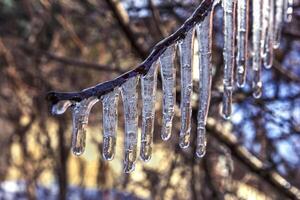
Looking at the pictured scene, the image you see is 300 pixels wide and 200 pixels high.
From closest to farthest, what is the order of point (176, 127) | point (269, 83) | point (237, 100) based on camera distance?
1. point (237, 100)
2. point (269, 83)
3. point (176, 127)

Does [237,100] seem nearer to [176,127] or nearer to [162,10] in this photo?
[162,10]

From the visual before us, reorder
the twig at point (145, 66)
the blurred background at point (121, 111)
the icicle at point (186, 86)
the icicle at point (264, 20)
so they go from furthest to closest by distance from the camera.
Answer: the blurred background at point (121, 111) < the icicle at point (264, 20) < the icicle at point (186, 86) < the twig at point (145, 66)

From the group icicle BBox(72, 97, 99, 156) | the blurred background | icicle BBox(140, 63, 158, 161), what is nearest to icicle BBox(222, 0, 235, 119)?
icicle BBox(140, 63, 158, 161)

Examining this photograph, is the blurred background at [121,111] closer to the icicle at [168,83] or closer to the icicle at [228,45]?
the icicle at [228,45]

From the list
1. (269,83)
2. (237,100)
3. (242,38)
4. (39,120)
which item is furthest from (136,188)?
(242,38)

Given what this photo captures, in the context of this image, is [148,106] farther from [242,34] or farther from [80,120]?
[242,34]

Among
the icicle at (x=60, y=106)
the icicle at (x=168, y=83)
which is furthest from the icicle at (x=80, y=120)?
the icicle at (x=168, y=83)
